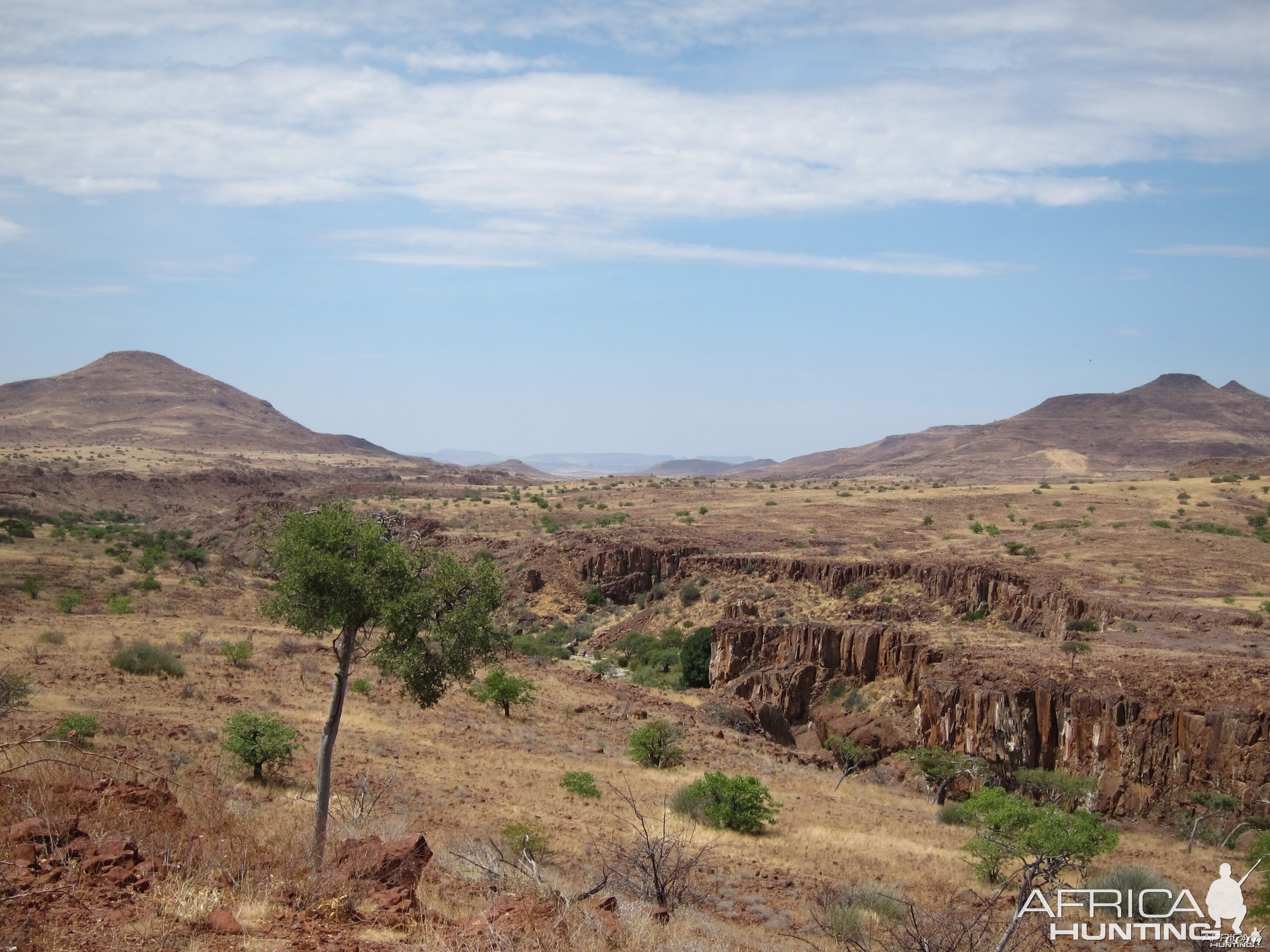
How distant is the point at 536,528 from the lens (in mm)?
61031

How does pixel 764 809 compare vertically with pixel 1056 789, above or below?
above

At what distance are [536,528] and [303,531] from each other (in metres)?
49.8

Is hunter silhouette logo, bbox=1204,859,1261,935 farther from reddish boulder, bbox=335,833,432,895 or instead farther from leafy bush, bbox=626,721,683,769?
leafy bush, bbox=626,721,683,769

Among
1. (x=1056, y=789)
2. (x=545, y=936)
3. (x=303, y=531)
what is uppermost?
(x=303, y=531)

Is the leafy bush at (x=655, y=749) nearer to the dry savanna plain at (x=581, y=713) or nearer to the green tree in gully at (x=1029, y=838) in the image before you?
the dry savanna plain at (x=581, y=713)

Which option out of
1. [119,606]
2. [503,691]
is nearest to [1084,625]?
[503,691]

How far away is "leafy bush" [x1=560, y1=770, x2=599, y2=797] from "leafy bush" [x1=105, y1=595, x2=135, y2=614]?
861 inches

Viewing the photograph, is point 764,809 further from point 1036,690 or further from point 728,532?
point 728,532

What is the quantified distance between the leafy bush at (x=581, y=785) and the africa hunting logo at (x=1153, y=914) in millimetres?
8653

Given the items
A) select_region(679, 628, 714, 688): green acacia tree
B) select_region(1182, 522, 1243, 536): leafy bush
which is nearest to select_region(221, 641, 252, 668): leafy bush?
select_region(679, 628, 714, 688): green acacia tree

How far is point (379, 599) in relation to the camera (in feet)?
37.1

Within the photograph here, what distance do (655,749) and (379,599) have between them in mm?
13155

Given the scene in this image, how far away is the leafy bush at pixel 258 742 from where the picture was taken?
15836mm

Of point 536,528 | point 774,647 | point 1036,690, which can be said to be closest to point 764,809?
point 1036,690
